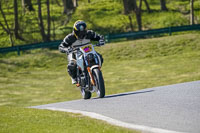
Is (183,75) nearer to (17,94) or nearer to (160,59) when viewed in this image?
(160,59)

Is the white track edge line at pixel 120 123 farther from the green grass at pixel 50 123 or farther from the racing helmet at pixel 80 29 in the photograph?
the racing helmet at pixel 80 29

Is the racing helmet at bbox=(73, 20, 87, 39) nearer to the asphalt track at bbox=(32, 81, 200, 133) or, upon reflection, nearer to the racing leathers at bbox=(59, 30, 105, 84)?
the racing leathers at bbox=(59, 30, 105, 84)

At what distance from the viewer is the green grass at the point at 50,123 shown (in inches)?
285

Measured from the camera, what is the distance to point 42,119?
8469mm

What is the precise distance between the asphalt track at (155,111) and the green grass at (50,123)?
0.98 feet

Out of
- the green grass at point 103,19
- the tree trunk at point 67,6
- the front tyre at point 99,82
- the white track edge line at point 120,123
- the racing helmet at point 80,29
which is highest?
the racing helmet at point 80,29

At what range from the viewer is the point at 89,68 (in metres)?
11.4

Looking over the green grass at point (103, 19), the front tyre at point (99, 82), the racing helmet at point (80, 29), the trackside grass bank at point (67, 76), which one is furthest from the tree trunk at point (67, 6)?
the front tyre at point (99, 82)

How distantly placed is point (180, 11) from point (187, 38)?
15.8m

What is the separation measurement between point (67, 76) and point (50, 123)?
17147 millimetres

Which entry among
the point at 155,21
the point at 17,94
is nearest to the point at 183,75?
the point at 17,94

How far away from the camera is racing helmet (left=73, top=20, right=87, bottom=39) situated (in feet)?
38.0

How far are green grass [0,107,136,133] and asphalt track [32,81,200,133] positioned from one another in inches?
11.7

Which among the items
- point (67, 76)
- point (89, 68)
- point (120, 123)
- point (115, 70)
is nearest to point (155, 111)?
point (120, 123)
